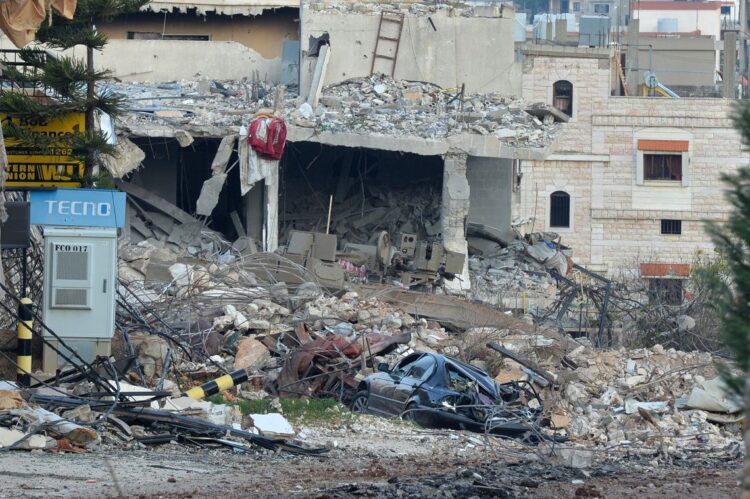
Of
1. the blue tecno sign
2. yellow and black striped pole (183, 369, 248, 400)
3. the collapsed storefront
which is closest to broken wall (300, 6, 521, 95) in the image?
the collapsed storefront

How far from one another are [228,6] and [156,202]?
792cm

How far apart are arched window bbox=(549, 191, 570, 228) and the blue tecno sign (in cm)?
3663

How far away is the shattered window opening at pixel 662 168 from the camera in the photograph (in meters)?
50.5

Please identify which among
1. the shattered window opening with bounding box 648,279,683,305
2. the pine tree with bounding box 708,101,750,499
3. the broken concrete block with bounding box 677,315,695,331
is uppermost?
the pine tree with bounding box 708,101,750,499

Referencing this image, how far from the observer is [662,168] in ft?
167

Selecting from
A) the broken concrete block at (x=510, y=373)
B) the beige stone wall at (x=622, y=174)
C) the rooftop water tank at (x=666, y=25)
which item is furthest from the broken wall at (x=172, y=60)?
the rooftop water tank at (x=666, y=25)

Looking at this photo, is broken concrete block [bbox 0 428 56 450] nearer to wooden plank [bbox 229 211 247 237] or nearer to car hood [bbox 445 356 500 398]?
car hood [bbox 445 356 500 398]

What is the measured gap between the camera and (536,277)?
29.2 metres

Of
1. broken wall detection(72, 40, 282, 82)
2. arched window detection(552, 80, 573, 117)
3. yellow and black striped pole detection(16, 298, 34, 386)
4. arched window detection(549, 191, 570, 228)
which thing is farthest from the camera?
arched window detection(549, 191, 570, 228)

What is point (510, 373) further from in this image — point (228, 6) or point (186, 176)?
point (228, 6)

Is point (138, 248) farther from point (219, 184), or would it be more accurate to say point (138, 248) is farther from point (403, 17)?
point (403, 17)

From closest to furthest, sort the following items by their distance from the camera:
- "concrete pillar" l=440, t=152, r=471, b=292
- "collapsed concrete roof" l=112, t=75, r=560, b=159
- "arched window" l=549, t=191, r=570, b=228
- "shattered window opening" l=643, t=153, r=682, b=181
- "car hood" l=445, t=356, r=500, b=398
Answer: "car hood" l=445, t=356, r=500, b=398, "collapsed concrete roof" l=112, t=75, r=560, b=159, "concrete pillar" l=440, t=152, r=471, b=292, "shattered window opening" l=643, t=153, r=682, b=181, "arched window" l=549, t=191, r=570, b=228

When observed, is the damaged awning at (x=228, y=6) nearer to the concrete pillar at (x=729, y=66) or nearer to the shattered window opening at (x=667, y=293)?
the shattered window opening at (x=667, y=293)

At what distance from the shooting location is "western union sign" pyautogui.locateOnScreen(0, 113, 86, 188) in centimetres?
1630
